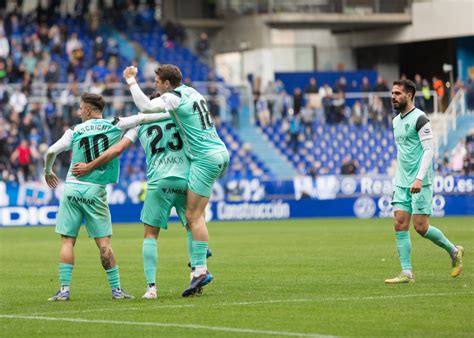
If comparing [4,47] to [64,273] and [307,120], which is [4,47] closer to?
[307,120]

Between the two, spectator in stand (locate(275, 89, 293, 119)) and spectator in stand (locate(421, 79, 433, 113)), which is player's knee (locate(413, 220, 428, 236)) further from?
spectator in stand (locate(421, 79, 433, 113))

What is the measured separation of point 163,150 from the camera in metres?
13.7

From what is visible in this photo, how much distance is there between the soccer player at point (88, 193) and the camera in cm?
1352

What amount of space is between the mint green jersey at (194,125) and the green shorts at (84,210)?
3.67 ft

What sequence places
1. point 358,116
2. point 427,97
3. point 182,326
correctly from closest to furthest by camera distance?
point 182,326
point 358,116
point 427,97

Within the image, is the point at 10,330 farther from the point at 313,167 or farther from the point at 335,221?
the point at 313,167

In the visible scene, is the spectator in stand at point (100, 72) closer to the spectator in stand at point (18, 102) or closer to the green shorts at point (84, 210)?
the spectator in stand at point (18, 102)

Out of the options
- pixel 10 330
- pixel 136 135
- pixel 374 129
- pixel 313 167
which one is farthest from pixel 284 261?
pixel 374 129

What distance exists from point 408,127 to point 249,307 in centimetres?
393

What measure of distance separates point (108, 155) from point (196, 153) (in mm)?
977

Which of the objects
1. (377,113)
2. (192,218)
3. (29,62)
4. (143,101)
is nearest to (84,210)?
(192,218)

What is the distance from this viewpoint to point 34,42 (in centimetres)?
4334

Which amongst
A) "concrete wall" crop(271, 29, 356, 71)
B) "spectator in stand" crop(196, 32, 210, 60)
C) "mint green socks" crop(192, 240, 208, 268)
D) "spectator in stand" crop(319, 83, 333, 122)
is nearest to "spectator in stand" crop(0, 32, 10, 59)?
"spectator in stand" crop(196, 32, 210, 60)

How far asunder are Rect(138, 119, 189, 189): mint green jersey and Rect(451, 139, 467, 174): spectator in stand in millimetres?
29156
